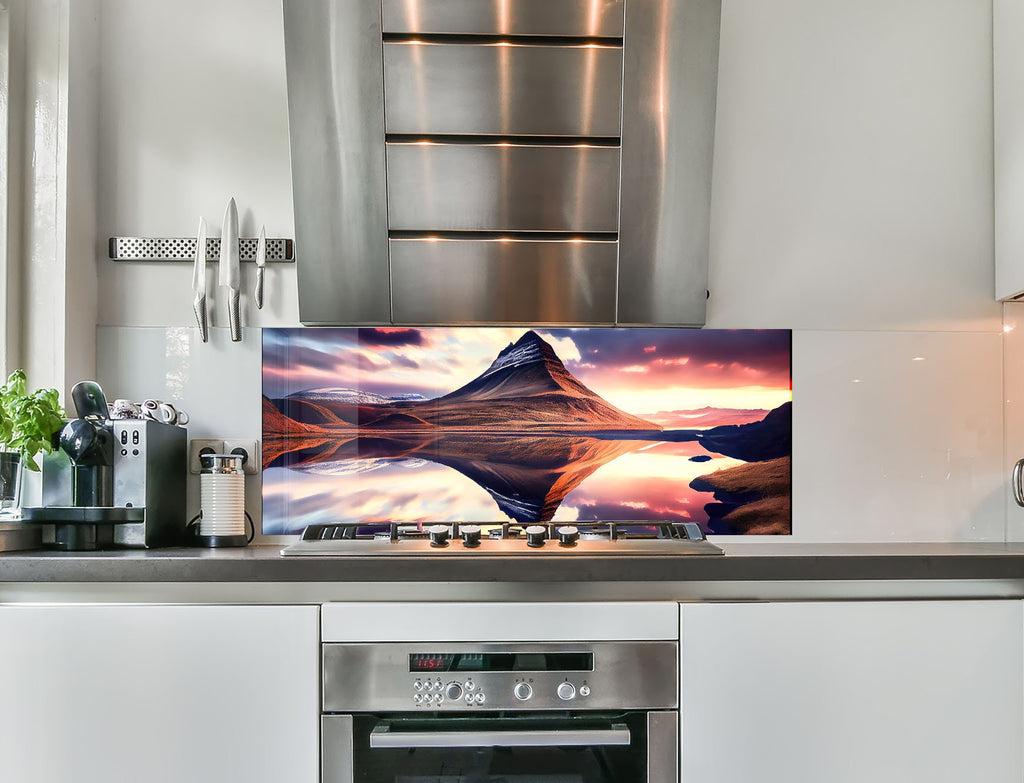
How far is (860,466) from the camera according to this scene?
2.08 meters

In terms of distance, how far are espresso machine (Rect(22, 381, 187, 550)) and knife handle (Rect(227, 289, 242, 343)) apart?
309mm

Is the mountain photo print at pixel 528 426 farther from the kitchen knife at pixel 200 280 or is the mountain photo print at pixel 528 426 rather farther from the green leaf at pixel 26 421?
the green leaf at pixel 26 421

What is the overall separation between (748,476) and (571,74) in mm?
1082

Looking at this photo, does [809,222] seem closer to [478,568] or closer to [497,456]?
[497,456]

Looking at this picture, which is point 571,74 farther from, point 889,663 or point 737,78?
point 889,663

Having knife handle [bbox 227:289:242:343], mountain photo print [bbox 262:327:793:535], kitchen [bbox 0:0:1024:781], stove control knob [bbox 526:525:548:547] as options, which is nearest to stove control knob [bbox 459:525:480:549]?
stove control knob [bbox 526:525:548:547]

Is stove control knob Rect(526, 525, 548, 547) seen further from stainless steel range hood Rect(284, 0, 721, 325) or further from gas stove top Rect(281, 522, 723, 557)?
stainless steel range hood Rect(284, 0, 721, 325)

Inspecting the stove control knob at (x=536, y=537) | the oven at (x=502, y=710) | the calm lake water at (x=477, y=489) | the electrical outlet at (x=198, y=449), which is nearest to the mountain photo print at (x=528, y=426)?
the calm lake water at (x=477, y=489)

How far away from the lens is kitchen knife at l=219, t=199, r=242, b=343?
200 cm

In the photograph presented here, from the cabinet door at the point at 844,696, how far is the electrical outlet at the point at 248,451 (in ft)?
3.70

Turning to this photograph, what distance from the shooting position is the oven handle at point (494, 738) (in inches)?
56.8

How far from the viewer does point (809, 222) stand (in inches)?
82.9

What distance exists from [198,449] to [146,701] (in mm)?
711

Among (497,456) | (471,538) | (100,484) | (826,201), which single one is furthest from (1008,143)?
(100,484)
